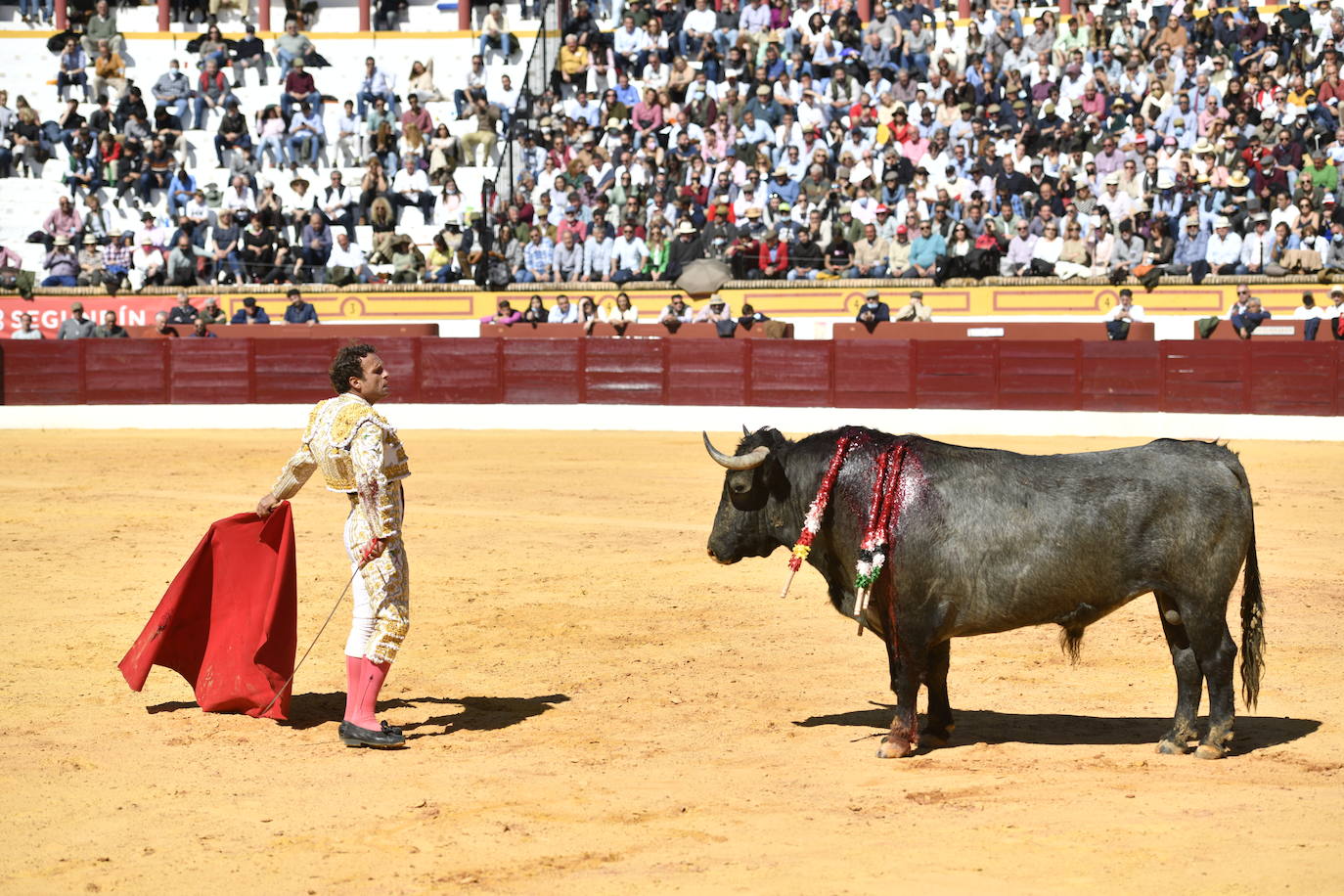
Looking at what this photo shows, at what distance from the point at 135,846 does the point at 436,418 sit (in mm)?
15938

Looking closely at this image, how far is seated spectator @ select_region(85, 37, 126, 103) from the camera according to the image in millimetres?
25875

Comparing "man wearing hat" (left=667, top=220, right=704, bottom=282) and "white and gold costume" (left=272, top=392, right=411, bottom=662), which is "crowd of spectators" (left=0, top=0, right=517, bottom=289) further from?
"white and gold costume" (left=272, top=392, right=411, bottom=662)

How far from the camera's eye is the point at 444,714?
6910 millimetres

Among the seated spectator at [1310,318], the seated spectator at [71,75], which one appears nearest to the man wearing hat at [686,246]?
the seated spectator at [1310,318]

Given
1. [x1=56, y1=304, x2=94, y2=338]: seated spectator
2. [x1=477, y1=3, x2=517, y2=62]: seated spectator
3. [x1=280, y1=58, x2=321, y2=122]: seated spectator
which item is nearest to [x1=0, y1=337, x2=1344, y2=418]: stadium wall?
[x1=56, y1=304, x2=94, y2=338]: seated spectator

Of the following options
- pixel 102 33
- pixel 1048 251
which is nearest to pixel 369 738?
pixel 1048 251

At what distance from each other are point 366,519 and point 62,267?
59.8ft

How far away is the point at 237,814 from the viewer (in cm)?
543

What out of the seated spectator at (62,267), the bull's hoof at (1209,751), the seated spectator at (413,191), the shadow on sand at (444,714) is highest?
the seated spectator at (413,191)

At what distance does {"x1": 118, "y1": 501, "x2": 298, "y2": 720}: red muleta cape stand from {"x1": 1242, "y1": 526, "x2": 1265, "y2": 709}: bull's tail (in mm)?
3733

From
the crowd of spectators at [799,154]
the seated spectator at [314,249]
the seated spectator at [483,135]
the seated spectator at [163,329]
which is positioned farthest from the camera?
the seated spectator at [483,135]

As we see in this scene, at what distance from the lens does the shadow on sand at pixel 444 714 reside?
6680 millimetres

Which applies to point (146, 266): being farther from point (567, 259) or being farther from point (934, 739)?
point (934, 739)

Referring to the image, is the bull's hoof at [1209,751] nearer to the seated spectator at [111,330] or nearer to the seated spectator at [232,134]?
the seated spectator at [111,330]
